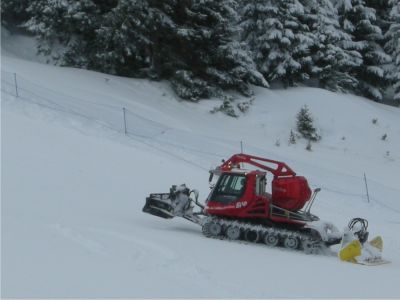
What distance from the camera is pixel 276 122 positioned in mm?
27188

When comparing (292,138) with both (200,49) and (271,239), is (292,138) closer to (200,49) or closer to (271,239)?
(200,49)

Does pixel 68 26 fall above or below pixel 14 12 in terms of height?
below

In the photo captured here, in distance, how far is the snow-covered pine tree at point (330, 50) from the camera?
96.6ft

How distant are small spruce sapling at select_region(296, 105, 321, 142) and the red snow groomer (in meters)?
13.8

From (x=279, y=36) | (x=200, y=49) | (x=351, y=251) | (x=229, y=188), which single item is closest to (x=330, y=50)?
(x=279, y=36)

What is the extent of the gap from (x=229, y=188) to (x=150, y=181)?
4.59 meters

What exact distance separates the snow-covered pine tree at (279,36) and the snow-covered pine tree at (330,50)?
1.69 ft

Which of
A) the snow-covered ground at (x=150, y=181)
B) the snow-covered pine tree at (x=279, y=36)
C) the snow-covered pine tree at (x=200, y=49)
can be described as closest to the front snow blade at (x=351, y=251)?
the snow-covered ground at (x=150, y=181)

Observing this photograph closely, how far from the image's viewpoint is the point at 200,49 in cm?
2864

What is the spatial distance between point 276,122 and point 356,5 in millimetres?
8931

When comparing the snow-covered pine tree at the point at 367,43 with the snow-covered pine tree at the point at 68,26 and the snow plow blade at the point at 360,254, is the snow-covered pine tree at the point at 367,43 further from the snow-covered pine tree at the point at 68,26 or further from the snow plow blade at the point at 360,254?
the snow plow blade at the point at 360,254

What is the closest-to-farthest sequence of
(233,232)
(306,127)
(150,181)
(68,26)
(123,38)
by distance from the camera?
(233,232) → (150,181) → (306,127) → (123,38) → (68,26)

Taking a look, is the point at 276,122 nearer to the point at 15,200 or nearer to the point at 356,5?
the point at 356,5

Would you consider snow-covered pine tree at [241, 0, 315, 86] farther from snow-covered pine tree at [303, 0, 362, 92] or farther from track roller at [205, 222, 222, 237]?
track roller at [205, 222, 222, 237]
